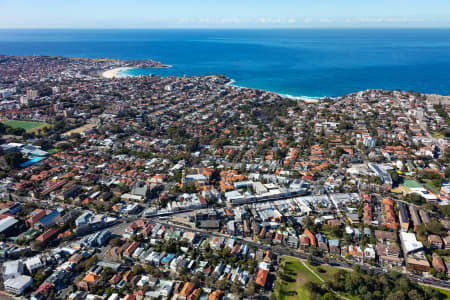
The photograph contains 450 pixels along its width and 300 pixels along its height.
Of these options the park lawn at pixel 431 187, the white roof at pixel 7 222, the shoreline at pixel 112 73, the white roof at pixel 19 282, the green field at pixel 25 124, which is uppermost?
the shoreline at pixel 112 73

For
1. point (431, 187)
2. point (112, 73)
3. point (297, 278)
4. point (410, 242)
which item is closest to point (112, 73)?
point (112, 73)

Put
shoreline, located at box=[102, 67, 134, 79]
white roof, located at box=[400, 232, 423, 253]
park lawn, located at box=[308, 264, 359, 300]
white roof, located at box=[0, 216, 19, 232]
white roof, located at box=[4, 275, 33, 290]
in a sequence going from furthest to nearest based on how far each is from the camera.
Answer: shoreline, located at box=[102, 67, 134, 79], white roof, located at box=[0, 216, 19, 232], white roof, located at box=[400, 232, 423, 253], park lawn, located at box=[308, 264, 359, 300], white roof, located at box=[4, 275, 33, 290]

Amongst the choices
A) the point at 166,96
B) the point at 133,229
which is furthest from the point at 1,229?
the point at 166,96

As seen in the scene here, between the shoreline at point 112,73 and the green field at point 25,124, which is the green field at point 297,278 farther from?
the shoreline at point 112,73

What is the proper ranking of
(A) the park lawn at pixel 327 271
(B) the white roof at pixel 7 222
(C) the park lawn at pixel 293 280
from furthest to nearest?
(B) the white roof at pixel 7 222 → (A) the park lawn at pixel 327 271 → (C) the park lawn at pixel 293 280

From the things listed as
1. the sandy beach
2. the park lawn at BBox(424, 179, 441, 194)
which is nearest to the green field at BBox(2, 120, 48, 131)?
the sandy beach

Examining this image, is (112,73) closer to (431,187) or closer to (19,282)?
(19,282)

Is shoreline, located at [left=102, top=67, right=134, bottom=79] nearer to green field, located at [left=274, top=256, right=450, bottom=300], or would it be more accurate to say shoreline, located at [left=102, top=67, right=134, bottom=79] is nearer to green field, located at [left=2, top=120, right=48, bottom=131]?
green field, located at [left=2, top=120, right=48, bottom=131]

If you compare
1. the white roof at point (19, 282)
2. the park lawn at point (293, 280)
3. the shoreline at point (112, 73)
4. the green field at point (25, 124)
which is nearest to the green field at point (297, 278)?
the park lawn at point (293, 280)
